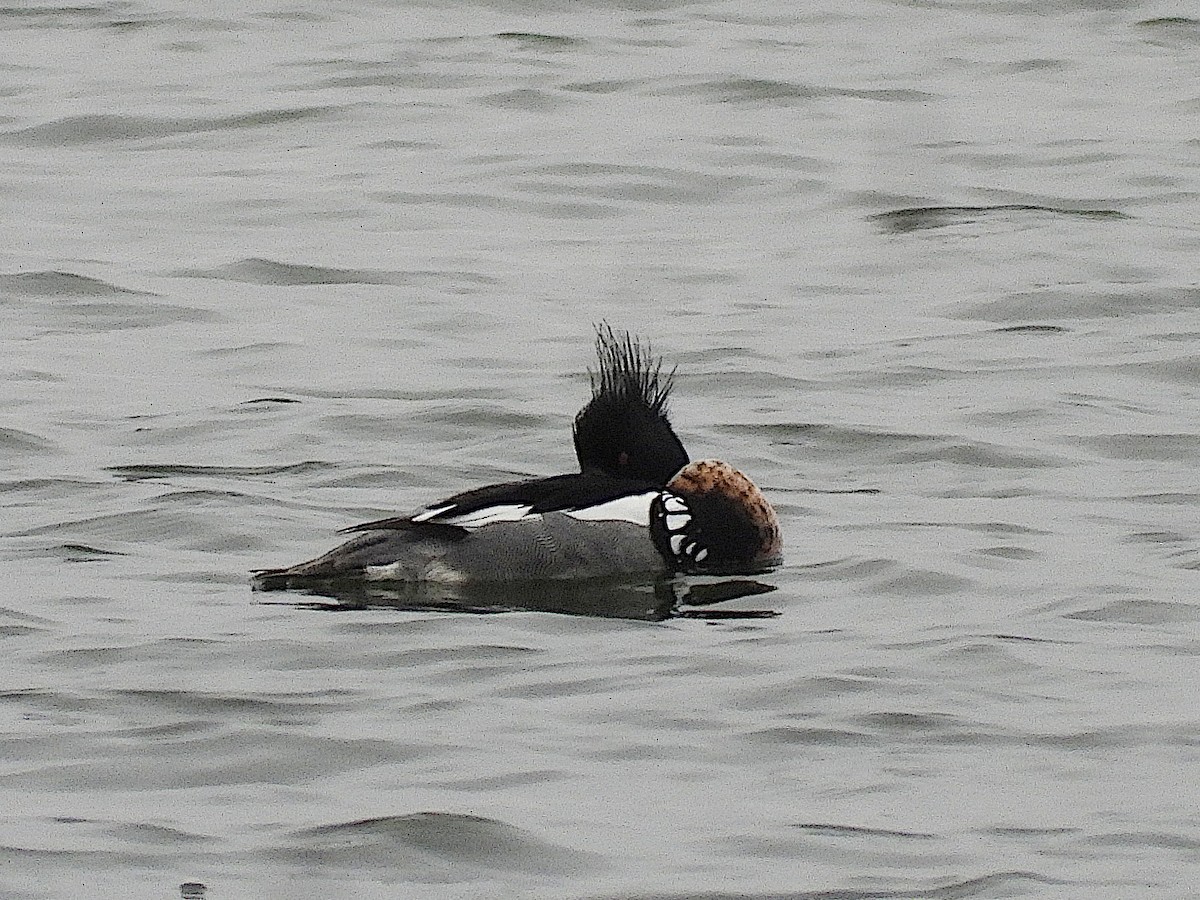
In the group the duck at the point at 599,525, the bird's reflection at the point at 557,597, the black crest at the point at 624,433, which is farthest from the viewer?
the black crest at the point at 624,433

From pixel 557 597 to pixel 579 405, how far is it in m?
2.89

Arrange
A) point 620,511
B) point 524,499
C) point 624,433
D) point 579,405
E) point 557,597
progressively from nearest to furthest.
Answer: point 557,597
point 524,499
point 620,511
point 624,433
point 579,405

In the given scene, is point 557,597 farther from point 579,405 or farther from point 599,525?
point 579,405

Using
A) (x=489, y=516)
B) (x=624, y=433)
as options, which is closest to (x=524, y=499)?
(x=489, y=516)

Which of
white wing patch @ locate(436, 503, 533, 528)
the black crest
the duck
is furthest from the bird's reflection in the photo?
the black crest

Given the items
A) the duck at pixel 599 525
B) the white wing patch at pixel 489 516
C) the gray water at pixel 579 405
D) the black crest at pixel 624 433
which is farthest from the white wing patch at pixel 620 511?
the gray water at pixel 579 405

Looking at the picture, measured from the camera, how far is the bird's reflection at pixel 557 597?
785cm

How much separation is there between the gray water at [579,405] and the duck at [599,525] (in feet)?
0.65

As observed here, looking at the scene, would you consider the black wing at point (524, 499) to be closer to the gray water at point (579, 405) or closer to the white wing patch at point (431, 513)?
the white wing patch at point (431, 513)

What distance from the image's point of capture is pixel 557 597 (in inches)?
316

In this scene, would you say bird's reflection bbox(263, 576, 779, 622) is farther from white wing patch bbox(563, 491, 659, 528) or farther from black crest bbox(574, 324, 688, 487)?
black crest bbox(574, 324, 688, 487)

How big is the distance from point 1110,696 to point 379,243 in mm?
7625

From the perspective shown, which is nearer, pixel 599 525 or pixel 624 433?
pixel 599 525

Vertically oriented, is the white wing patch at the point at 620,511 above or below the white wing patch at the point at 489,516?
below
